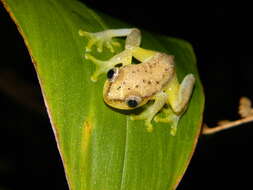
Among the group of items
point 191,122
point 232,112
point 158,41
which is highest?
point 158,41

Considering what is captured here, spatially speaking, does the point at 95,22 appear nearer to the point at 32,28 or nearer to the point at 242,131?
the point at 32,28

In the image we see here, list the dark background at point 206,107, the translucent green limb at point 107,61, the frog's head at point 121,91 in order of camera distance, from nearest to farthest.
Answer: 1. the translucent green limb at point 107,61
2. the frog's head at point 121,91
3. the dark background at point 206,107

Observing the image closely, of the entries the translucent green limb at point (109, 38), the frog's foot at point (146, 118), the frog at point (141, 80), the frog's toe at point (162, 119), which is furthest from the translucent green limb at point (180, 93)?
the translucent green limb at point (109, 38)

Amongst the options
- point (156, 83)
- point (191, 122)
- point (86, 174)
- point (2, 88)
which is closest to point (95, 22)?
point (156, 83)

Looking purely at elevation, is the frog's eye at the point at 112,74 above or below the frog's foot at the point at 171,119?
above

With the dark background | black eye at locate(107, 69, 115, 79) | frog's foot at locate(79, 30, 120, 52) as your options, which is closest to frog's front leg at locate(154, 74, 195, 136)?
the dark background

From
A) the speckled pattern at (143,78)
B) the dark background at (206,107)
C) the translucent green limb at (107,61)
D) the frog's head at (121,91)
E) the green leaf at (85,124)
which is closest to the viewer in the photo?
the green leaf at (85,124)

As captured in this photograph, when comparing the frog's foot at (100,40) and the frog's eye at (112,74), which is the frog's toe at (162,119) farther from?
the frog's foot at (100,40)
